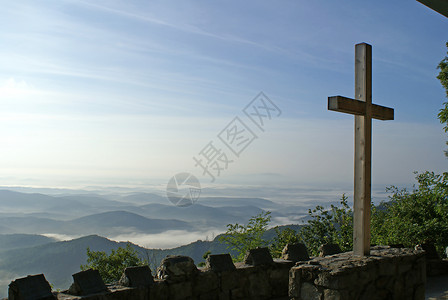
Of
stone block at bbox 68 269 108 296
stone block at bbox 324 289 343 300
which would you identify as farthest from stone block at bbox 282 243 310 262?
stone block at bbox 68 269 108 296

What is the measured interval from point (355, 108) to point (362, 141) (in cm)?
37

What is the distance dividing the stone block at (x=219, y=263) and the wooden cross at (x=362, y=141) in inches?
56.1

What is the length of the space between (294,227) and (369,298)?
32.9 feet

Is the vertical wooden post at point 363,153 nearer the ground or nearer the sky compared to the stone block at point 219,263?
nearer the sky

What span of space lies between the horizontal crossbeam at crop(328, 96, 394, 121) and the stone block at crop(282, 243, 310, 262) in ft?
6.62

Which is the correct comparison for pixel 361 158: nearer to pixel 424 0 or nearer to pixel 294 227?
pixel 424 0

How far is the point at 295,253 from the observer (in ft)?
17.8

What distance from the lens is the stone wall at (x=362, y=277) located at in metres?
3.62

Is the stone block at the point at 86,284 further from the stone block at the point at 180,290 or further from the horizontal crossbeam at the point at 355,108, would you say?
the horizontal crossbeam at the point at 355,108

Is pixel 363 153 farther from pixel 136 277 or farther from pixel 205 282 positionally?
pixel 136 277

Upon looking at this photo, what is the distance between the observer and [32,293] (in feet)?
10.6

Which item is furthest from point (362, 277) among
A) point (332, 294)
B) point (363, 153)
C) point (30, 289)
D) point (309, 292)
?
point (30, 289)

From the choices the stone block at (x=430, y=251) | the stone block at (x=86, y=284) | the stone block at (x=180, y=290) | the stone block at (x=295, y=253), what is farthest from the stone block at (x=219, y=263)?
the stone block at (x=430, y=251)

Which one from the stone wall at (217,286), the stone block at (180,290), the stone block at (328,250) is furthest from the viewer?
the stone block at (328,250)
